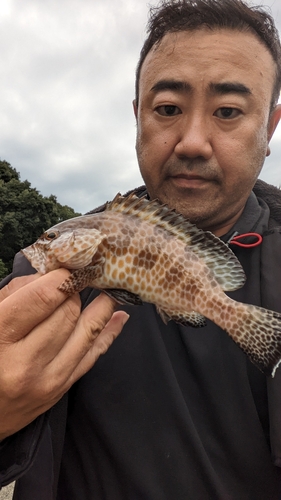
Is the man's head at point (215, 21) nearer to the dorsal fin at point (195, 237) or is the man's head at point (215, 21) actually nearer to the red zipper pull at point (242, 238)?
the red zipper pull at point (242, 238)

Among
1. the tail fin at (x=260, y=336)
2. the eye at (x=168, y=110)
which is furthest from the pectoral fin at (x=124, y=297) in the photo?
the eye at (x=168, y=110)

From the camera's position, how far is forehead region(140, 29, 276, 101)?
2822 mm

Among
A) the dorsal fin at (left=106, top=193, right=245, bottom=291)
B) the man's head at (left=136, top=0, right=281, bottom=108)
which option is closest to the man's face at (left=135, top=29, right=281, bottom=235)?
the man's head at (left=136, top=0, right=281, bottom=108)

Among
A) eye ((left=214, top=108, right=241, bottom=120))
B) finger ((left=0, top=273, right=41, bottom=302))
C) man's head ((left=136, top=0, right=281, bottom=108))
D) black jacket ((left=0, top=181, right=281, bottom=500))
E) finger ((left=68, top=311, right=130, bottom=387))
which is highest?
man's head ((left=136, top=0, right=281, bottom=108))

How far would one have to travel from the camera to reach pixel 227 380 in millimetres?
2629

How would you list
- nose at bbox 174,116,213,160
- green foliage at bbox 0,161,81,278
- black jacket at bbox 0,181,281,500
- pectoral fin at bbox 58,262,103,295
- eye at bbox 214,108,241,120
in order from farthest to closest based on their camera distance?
green foliage at bbox 0,161,81,278 < eye at bbox 214,108,241,120 < nose at bbox 174,116,213,160 < black jacket at bbox 0,181,281,500 < pectoral fin at bbox 58,262,103,295

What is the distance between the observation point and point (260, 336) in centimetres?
203

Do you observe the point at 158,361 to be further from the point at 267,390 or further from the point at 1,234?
the point at 1,234

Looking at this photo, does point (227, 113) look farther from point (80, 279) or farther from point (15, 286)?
point (15, 286)

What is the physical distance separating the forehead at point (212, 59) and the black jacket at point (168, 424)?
1594 millimetres

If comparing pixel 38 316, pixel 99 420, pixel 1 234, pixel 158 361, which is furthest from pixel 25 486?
pixel 1 234

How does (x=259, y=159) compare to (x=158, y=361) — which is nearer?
(x=158, y=361)

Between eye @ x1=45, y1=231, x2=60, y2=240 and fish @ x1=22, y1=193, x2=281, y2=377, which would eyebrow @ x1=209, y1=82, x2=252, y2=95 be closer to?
fish @ x1=22, y1=193, x2=281, y2=377

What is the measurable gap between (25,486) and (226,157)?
3.20 meters
